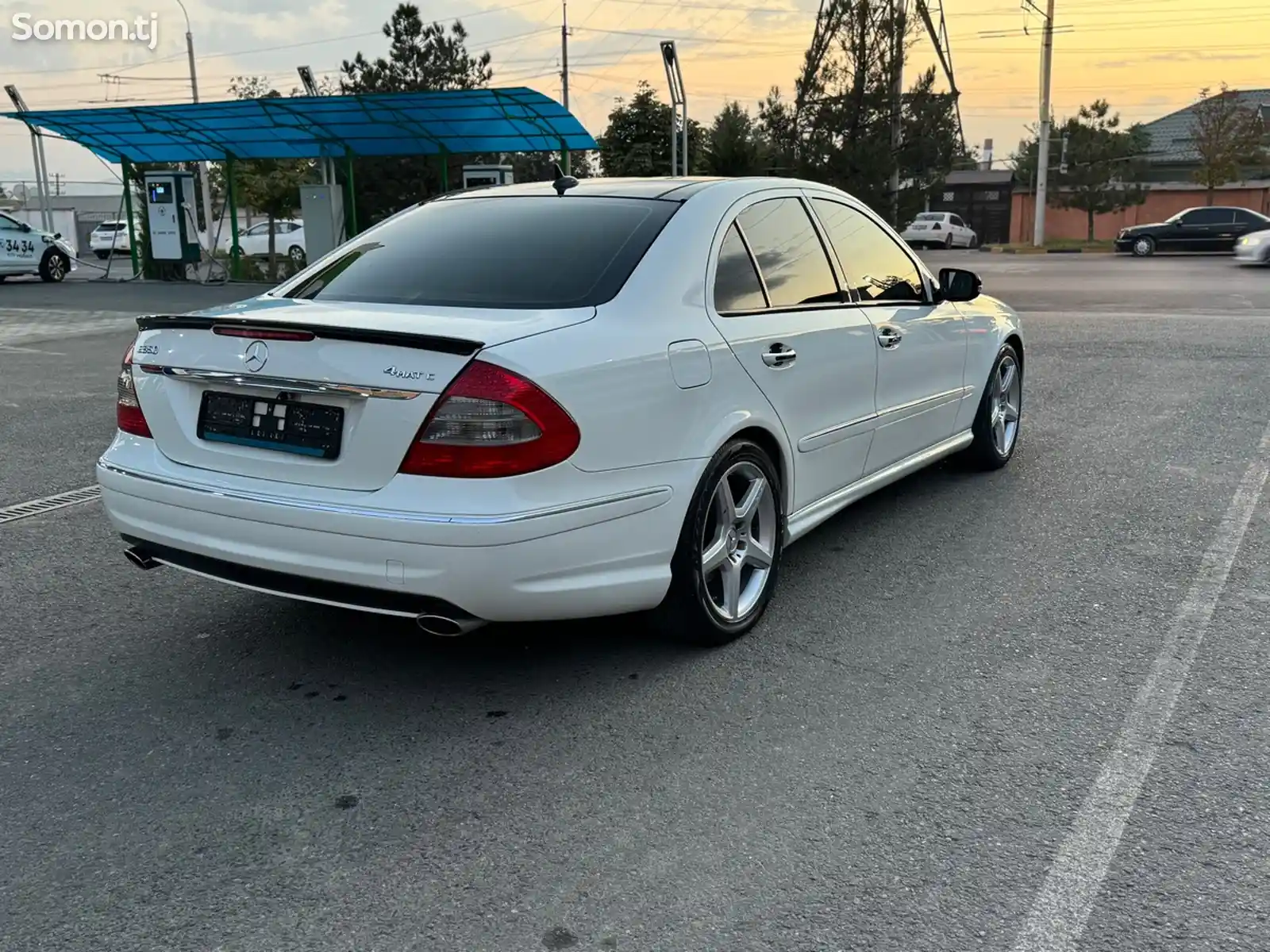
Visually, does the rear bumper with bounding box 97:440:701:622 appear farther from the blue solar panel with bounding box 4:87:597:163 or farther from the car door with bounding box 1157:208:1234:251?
the car door with bounding box 1157:208:1234:251

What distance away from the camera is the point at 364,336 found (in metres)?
3.29

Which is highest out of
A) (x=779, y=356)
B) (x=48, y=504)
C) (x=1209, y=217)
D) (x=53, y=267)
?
(x=1209, y=217)

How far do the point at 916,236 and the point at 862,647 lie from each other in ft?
135

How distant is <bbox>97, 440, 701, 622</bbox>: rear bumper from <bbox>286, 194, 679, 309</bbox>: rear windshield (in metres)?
0.69

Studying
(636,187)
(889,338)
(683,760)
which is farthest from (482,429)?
(889,338)

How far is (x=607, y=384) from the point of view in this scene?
3.37 metres

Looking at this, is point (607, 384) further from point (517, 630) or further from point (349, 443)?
point (517, 630)

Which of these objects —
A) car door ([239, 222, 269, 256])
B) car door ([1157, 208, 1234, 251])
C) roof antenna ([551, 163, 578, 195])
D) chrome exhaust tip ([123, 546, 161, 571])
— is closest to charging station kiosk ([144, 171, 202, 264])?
car door ([239, 222, 269, 256])

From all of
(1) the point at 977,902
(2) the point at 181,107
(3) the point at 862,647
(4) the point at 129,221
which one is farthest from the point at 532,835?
(4) the point at 129,221

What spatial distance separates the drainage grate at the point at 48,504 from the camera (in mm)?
5691

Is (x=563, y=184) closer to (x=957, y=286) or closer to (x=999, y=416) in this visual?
(x=957, y=286)

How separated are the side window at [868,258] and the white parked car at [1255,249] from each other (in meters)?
27.0

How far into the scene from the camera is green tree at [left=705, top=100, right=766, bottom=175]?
2459cm

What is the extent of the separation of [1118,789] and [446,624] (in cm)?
185
